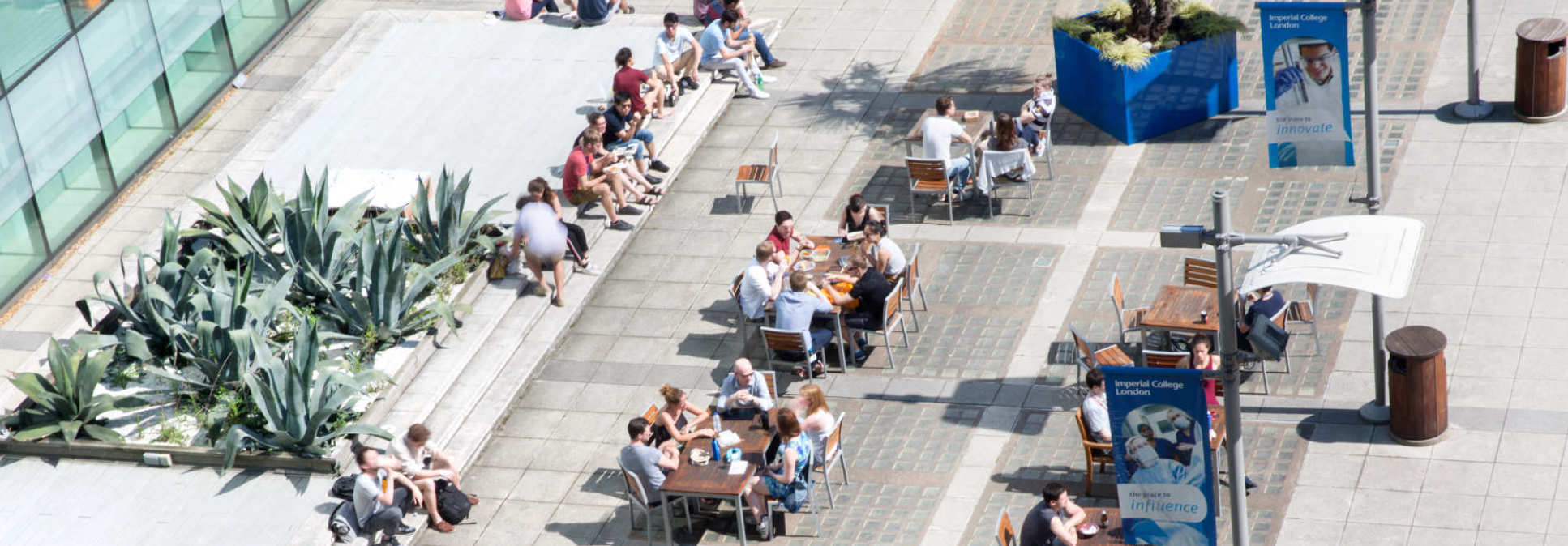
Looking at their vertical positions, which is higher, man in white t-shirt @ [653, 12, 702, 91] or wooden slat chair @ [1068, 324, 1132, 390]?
man in white t-shirt @ [653, 12, 702, 91]

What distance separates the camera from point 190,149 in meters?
24.0

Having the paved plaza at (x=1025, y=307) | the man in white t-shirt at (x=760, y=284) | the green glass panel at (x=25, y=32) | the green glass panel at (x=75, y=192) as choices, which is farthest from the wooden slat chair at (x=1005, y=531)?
the green glass panel at (x=25, y=32)

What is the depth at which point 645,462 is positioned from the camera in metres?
15.2

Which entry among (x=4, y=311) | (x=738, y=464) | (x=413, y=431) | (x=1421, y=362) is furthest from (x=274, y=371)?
(x=1421, y=362)

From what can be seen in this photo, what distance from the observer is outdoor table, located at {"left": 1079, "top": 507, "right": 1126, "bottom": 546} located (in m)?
13.8

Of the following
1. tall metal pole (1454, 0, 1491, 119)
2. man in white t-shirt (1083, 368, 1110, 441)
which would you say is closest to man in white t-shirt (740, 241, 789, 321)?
man in white t-shirt (1083, 368, 1110, 441)

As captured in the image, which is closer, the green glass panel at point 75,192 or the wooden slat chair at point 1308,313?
the wooden slat chair at point 1308,313

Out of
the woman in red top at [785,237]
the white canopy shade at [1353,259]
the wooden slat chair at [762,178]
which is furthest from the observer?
the wooden slat chair at [762,178]

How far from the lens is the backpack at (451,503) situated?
52.0 ft

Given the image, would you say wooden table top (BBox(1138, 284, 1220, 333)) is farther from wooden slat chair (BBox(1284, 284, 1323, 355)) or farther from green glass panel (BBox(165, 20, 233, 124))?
green glass panel (BBox(165, 20, 233, 124))

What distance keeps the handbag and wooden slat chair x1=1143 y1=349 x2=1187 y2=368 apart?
24.6 inches

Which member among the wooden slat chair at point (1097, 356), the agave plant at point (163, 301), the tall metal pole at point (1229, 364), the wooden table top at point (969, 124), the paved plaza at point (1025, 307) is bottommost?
the paved plaza at point (1025, 307)

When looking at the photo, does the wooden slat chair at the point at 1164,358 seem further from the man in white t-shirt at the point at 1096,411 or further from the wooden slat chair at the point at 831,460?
the wooden slat chair at the point at 831,460

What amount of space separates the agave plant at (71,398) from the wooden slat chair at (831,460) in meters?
6.52
